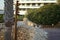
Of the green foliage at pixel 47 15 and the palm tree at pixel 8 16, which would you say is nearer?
the palm tree at pixel 8 16

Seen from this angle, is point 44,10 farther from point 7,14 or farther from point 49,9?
point 7,14

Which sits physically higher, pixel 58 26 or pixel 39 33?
pixel 39 33

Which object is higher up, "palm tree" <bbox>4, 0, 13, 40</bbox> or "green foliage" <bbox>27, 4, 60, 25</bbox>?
"palm tree" <bbox>4, 0, 13, 40</bbox>

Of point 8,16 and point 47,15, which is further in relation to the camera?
point 47,15

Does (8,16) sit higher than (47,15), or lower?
Result: higher

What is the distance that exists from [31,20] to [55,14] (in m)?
2.72

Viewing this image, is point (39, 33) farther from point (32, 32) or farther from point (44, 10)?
point (44, 10)

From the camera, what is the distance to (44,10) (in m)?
22.9

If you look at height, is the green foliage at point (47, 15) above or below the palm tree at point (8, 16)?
below

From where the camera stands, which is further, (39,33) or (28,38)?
(39,33)

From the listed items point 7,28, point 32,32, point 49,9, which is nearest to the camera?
point 7,28

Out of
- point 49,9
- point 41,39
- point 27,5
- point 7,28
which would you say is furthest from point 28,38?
point 27,5

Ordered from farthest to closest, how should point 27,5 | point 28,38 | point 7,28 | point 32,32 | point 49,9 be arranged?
point 27,5 → point 49,9 → point 32,32 → point 28,38 → point 7,28

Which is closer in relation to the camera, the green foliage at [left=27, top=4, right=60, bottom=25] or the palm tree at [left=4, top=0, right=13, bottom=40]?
the palm tree at [left=4, top=0, right=13, bottom=40]
